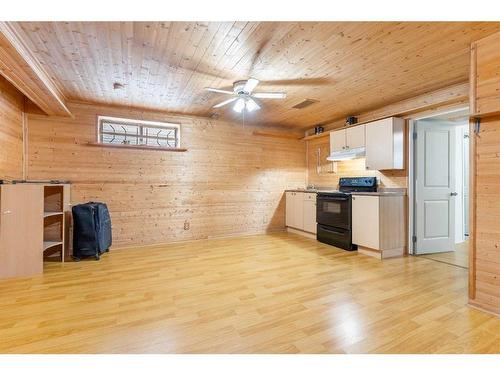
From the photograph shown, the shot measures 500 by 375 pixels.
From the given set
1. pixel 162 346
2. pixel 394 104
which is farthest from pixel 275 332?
pixel 394 104

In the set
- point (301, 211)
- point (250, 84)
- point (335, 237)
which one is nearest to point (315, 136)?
point (301, 211)

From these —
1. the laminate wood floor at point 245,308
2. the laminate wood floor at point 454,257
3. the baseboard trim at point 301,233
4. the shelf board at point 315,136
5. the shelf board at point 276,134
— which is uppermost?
the shelf board at point 276,134

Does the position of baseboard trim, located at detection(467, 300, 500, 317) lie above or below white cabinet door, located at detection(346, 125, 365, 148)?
below

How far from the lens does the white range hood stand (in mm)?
4268

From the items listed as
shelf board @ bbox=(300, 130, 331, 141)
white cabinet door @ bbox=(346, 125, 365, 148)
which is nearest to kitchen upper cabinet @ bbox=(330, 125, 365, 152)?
white cabinet door @ bbox=(346, 125, 365, 148)

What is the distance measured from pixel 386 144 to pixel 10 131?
5331 millimetres

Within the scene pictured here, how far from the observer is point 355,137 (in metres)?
4.40

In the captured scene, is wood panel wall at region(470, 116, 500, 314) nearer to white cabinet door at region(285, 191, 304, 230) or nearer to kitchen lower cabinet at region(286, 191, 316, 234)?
kitchen lower cabinet at region(286, 191, 316, 234)

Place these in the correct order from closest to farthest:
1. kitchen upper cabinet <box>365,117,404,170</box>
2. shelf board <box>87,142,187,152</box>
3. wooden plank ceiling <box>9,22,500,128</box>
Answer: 1. wooden plank ceiling <box>9,22,500,128</box>
2. kitchen upper cabinet <box>365,117,404,170</box>
3. shelf board <box>87,142,187,152</box>

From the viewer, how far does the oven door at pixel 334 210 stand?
4.09 meters

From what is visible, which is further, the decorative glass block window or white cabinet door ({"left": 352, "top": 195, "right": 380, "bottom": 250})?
the decorative glass block window

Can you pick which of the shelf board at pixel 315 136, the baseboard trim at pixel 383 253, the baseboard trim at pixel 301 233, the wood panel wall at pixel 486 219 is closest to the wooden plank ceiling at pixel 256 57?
the wood panel wall at pixel 486 219

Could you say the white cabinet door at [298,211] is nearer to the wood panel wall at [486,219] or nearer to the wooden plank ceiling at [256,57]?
the wooden plank ceiling at [256,57]

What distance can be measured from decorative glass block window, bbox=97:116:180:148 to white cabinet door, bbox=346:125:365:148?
318 centimetres
